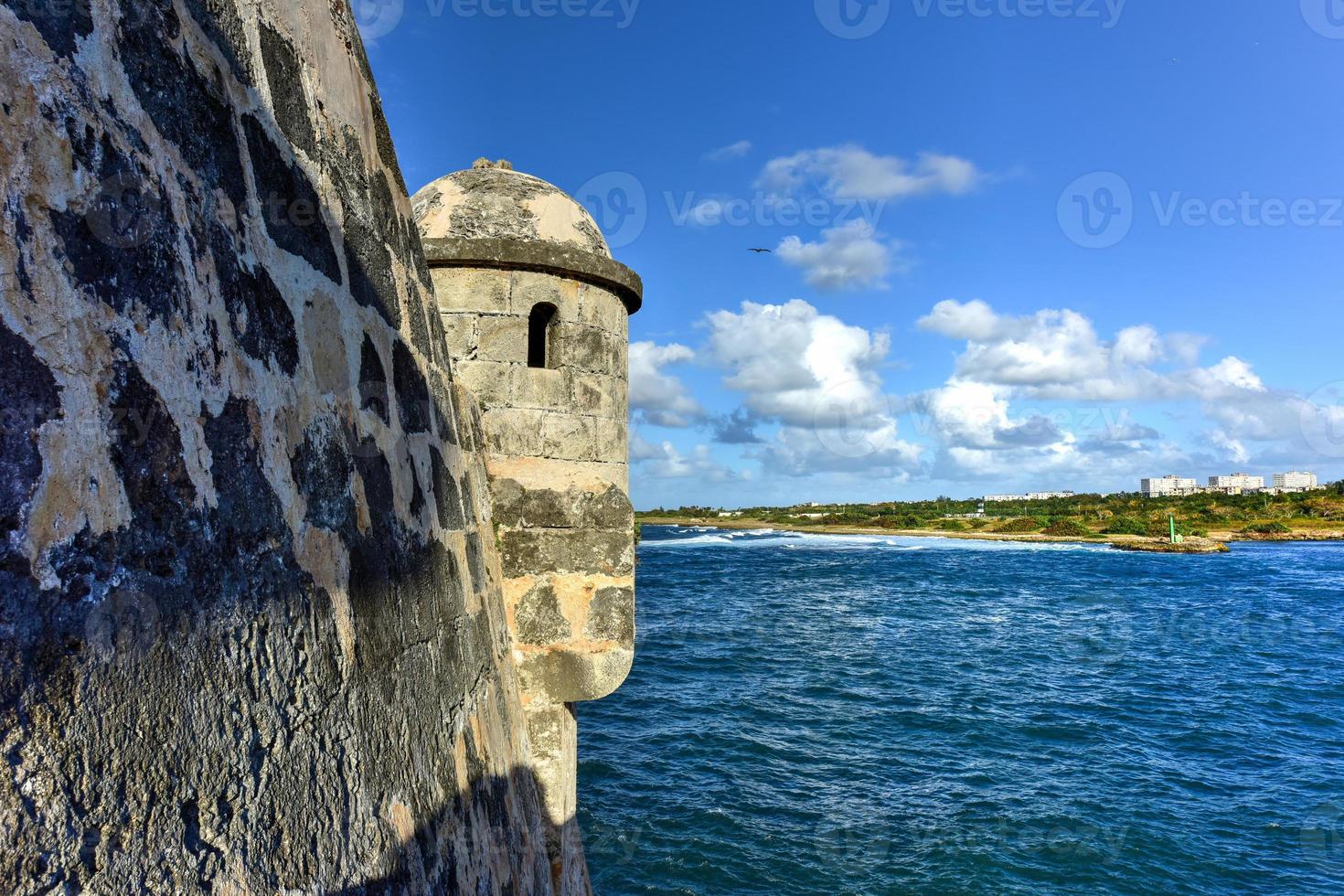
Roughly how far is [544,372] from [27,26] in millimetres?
3275

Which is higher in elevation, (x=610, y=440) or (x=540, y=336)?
(x=540, y=336)

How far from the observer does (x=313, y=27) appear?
220 centimetres

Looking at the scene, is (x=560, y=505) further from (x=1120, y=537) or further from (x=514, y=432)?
(x=1120, y=537)

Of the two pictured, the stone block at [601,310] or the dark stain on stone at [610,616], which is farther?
the stone block at [601,310]

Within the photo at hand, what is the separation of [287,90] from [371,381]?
2.38 ft

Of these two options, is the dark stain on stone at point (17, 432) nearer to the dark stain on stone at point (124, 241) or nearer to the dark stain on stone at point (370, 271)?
the dark stain on stone at point (124, 241)

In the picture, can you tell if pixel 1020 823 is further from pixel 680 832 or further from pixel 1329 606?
pixel 1329 606

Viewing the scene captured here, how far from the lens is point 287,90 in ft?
6.48

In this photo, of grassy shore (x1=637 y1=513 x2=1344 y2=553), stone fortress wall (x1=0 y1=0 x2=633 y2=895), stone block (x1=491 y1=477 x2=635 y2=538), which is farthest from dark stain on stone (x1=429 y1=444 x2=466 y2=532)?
grassy shore (x1=637 y1=513 x2=1344 y2=553)

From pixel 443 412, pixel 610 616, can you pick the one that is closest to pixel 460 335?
pixel 443 412

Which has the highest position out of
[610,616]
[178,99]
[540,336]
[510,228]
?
[510,228]

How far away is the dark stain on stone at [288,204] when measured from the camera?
169cm

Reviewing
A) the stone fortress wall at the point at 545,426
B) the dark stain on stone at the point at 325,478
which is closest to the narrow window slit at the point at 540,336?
the stone fortress wall at the point at 545,426

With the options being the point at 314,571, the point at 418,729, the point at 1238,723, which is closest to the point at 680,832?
the point at 418,729
